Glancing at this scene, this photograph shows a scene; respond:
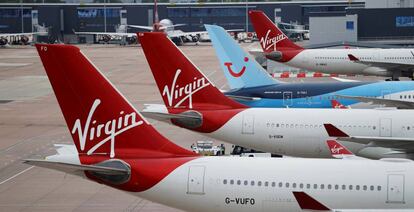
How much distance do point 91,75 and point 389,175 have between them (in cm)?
770

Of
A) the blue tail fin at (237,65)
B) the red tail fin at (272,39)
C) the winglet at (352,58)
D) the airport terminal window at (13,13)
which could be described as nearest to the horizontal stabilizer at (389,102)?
the blue tail fin at (237,65)

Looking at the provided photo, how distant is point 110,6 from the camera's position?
18750cm

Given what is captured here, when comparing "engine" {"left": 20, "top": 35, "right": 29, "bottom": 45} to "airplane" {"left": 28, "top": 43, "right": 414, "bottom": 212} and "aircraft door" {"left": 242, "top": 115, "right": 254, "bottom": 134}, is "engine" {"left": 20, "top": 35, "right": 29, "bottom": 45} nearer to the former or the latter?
"aircraft door" {"left": 242, "top": 115, "right": 254, "bottom": 134}

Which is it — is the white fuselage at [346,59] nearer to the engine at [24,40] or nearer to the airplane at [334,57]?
the airplane at [334,57]

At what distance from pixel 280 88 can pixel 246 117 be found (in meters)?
10.9

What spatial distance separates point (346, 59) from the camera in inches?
2781

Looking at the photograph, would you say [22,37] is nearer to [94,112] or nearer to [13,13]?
[13,13]

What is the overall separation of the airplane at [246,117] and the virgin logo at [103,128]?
877cm

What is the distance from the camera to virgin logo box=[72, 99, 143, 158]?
22094 millimetres

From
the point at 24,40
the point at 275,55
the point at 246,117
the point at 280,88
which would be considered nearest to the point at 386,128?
the point at 246,117

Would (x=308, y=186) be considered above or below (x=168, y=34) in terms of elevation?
below

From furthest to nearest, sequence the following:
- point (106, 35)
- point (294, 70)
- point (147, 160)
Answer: point (106, 35)
point (294, 70)
point (147, 160)

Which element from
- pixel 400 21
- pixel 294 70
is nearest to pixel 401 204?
pixel 294 70

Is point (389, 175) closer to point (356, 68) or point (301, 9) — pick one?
point (356, 68)
